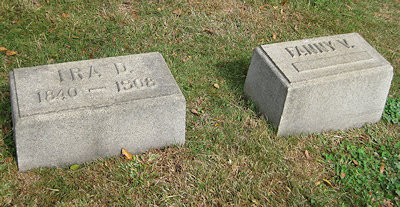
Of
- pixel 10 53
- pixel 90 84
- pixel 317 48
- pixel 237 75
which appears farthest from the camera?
pixel 237 75

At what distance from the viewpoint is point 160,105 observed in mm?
3217

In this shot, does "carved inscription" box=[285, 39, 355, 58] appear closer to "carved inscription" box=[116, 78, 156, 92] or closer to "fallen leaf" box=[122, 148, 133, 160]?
"carved inscription" box=[116, 78, 156, 92]

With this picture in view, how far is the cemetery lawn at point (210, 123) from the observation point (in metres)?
3.18

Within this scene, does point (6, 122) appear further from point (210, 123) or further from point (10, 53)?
point (210, 123)

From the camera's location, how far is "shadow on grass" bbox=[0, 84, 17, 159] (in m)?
3.35

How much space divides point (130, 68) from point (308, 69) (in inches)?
62.9

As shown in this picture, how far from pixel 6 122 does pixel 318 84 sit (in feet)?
9.10

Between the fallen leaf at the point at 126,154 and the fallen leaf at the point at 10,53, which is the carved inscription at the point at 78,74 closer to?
the fallen leaf at the point at 126,154

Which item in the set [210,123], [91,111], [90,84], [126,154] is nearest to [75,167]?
[126,154]

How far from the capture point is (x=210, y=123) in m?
3.89

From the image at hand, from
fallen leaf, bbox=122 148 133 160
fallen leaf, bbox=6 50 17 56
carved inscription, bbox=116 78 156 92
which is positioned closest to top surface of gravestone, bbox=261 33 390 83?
carved inscription, bbox=116 78 156 92

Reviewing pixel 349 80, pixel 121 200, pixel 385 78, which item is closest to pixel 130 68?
pixel 121 200

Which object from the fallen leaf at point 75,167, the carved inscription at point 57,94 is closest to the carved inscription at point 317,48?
the carved inscription at point 57,94

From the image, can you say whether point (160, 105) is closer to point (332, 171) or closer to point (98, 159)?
point (98, 159)
